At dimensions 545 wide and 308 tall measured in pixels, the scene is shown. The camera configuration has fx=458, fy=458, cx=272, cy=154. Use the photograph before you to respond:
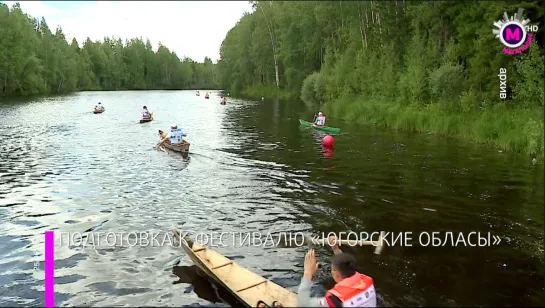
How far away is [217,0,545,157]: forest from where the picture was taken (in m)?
21.0

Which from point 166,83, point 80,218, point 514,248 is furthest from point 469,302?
point 166,83

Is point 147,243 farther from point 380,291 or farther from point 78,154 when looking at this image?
point 78,154

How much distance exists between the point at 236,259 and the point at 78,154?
52.7ft

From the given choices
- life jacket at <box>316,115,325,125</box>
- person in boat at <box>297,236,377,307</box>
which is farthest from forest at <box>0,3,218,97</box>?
person in boat at <box>297,236,377,307</box>

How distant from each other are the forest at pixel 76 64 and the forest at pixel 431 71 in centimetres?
5636

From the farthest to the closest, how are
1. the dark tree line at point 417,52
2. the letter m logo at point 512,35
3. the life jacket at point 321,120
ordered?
the life jacket at point 321,120 → the letter m logo at point 512,35 → the dark tree line at point 417,52

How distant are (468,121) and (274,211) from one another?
15.7 m

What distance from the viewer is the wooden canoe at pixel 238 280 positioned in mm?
7707

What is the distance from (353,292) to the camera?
6133 mm

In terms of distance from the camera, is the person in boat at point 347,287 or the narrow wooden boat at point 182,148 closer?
the person in boat at point 347,287

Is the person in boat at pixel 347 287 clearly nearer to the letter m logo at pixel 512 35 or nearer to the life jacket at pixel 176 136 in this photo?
the life jacket at pixel 176 136

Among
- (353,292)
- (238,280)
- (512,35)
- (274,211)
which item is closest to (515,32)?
(512,35)

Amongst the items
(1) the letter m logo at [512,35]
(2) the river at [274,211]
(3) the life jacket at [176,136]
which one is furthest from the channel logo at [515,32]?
(3) the life jacket at [176,136]

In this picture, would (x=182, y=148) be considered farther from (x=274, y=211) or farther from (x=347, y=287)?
(x=347, y=287)
